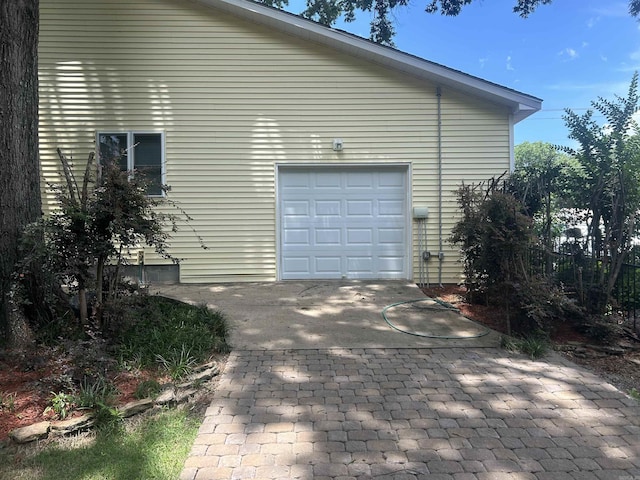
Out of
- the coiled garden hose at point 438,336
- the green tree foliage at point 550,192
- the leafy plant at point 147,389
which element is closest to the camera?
the leafy plant at point 147,389

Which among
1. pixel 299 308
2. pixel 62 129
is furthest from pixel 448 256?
pixel 62 129

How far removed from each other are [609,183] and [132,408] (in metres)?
5.68

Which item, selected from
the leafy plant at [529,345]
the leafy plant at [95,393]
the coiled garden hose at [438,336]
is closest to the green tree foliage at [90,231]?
the leafy plant at [95,393]

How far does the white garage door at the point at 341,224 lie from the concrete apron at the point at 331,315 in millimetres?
377

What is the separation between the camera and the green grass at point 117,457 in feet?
Result: 8.45

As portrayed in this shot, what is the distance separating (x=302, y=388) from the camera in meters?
3.71

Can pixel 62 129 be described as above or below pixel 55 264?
above

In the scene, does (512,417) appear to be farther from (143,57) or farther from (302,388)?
(143,57)

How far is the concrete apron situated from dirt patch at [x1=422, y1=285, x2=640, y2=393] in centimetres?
42

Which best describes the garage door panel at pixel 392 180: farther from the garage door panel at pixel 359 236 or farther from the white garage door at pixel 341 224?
the garage door panel at pixel 359 236

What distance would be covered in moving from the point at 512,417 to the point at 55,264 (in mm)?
4048

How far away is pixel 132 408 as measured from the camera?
10.7 feet

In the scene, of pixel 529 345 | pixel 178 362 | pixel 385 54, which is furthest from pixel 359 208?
pixel 178 362

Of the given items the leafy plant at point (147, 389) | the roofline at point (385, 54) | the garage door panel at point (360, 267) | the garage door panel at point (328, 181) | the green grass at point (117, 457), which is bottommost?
the green grass at point (117, 457)
